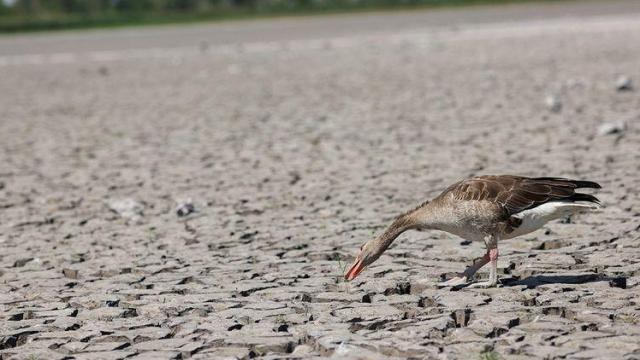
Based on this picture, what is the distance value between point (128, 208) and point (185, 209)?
0.51m

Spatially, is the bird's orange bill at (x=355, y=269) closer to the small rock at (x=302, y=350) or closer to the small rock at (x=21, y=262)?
the small rock at (x=302, y=350)

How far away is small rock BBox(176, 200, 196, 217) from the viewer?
887 centimetres

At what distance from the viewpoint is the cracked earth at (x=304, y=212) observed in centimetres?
541

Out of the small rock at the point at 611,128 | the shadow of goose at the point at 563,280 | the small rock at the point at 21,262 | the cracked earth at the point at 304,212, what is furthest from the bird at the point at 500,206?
the small rock at the point at 611,128

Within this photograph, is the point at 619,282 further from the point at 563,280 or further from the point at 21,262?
the point at 21,262

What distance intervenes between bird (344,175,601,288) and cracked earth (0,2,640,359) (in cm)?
35

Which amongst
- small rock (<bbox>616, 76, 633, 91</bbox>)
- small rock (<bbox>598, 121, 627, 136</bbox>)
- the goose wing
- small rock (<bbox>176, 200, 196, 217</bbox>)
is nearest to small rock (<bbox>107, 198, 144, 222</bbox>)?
small rock (<bbox>176, 200, 196, 217</bbox>)

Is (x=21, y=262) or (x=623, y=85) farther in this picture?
(x=623, y=85)

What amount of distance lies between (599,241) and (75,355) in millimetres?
3708

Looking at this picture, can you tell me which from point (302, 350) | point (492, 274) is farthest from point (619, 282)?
point (302, 350)

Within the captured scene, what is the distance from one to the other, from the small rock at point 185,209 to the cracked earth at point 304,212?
0.02 m

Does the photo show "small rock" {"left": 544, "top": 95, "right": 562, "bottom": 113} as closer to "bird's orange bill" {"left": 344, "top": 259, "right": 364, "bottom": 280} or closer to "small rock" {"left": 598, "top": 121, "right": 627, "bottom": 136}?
"small rock" {"left": 598, "top": 121, "right": 627, "bottom": 136}

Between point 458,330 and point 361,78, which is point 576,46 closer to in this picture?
point 361,78

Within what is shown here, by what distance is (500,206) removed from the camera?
19.1 ft
